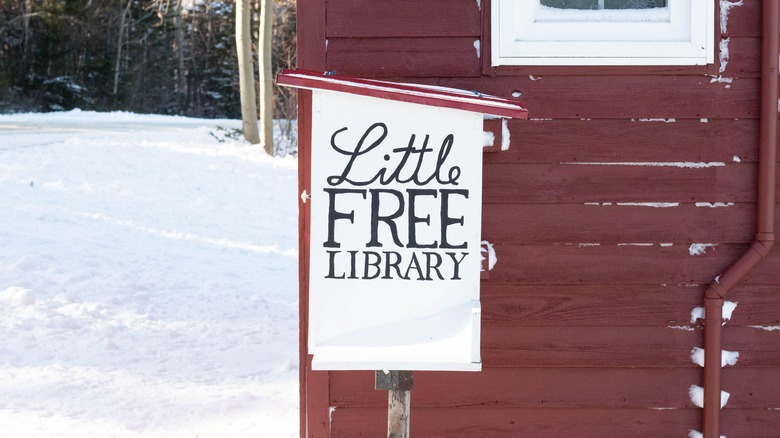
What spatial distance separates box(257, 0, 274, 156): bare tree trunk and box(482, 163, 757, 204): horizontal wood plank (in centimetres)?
1345

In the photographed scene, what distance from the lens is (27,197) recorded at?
9.87m

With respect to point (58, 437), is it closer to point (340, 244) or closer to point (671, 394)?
point (340, 244)

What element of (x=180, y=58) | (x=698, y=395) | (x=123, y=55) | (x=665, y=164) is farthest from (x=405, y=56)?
(x=180, y=58)

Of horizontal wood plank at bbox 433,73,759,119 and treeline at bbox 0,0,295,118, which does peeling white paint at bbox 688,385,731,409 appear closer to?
horizontal wood plank at bbox 433,73,759,119

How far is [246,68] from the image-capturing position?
678 inches

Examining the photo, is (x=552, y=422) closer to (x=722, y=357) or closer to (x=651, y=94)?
(x=722, y=357)

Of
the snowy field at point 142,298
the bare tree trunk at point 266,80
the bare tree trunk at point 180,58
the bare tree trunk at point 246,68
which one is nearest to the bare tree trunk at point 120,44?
the bare tree trunk at point 180,58

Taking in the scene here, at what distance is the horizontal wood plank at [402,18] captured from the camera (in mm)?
3195

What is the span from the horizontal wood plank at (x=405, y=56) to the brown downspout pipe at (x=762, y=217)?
0.96 m

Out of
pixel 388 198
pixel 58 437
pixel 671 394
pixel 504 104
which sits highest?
pixel 504 104

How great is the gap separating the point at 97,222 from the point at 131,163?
12.3 feet

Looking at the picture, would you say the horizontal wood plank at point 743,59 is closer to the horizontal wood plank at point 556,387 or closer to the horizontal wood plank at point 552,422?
the horizontal wood plank at point 556,387

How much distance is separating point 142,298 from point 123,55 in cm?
2808

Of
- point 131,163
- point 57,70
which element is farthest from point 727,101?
point 57,70
